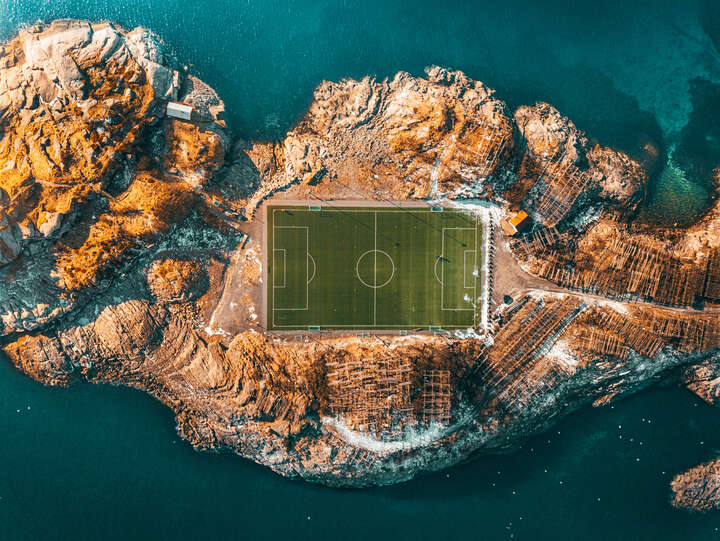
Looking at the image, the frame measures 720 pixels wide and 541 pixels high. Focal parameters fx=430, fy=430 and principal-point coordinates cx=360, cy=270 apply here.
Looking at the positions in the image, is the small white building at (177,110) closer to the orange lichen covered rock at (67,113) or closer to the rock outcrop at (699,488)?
the orange lichen covered rock at (67,113)

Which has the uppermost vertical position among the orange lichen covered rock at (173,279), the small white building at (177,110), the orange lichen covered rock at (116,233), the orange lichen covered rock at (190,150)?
the small white building at (177,110)

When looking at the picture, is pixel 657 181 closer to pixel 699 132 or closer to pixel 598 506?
pixel 699 132

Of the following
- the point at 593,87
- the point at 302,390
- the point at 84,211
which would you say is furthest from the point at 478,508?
the point at 84,211

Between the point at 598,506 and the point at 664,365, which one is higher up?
the point at 664,365

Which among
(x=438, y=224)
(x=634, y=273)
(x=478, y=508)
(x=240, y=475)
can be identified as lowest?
(x=478, y=508)

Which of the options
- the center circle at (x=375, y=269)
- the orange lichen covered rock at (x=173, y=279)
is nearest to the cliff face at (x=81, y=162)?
the orange lichen covered rock at (x=173, y=279)

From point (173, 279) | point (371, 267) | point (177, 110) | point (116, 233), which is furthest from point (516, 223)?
point (116, 233)

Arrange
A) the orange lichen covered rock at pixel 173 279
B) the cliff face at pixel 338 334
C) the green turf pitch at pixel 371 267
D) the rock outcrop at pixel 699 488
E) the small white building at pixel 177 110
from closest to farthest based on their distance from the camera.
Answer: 1. the cliff face at pixel 338 334
2. the small white building at pixel 177 110
3. the orange lichen covered rock at pixel 173 279
4. the green turf pitch at pixel 371 267
5. the rock outcrop at pixel 699 488
